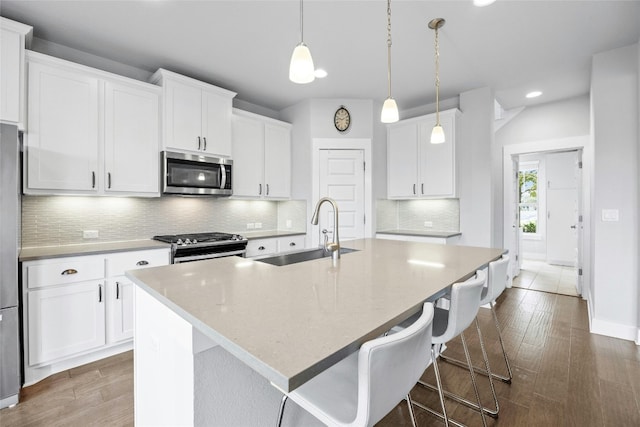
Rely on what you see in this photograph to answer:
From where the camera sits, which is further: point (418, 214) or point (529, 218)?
point (529, 218)

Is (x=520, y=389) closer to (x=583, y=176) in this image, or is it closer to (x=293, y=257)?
(x=293, y=257)

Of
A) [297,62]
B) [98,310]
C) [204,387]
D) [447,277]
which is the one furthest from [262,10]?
[98,310]

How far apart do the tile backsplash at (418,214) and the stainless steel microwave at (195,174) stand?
2.14m

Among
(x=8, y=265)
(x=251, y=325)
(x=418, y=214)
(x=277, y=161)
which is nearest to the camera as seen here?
(x=251, y=325)

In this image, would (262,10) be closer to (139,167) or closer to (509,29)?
(139,167)

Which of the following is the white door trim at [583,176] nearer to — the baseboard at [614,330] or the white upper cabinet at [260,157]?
the baseboard at [614,330]

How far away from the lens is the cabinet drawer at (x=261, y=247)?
3480mm

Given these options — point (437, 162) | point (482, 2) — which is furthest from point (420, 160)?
point (482, 2)

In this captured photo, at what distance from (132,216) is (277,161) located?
1.90 metres

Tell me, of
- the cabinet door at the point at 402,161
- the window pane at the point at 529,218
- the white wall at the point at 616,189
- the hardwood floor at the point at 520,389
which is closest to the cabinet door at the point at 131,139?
the hardwood floor at the point at 520,389

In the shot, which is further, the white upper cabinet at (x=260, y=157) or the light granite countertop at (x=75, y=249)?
the white upper cabinet at (x=260, y=157)

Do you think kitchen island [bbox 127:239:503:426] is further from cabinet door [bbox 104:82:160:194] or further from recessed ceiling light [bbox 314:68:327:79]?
recessed ceiling light [bbox 314:68:327:79]

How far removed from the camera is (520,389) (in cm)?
199

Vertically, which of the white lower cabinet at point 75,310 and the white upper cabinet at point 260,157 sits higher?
the white upper cabinet at point 260,157
